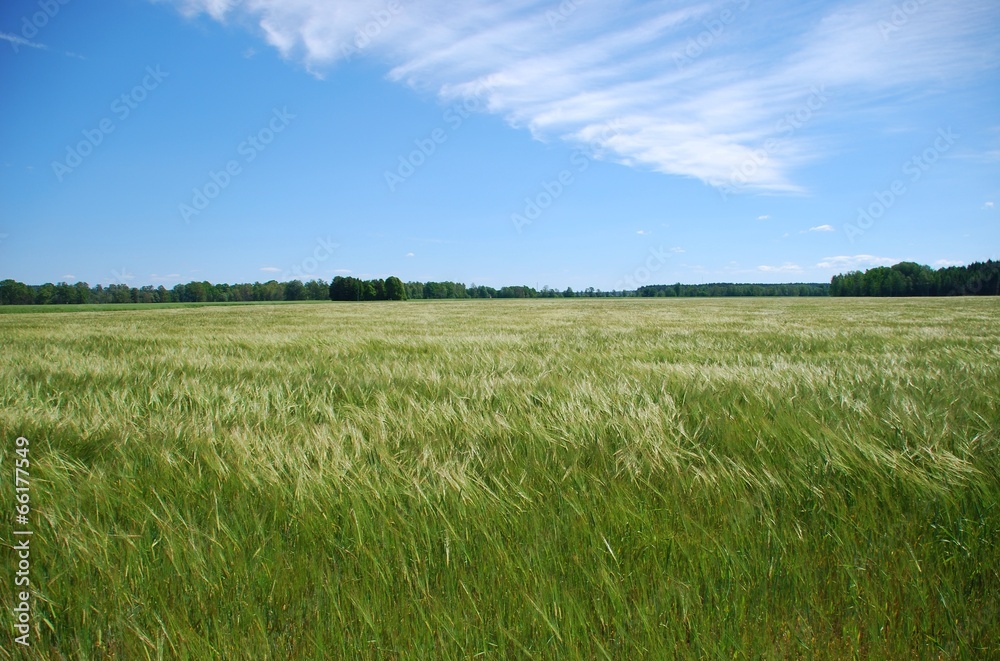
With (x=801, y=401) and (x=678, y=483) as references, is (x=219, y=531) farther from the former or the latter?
(x=801, y=401)

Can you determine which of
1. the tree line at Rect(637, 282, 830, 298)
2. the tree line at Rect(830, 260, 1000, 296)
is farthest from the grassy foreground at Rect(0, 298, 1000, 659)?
the tree line at Rect(637, 282, 830, 298)

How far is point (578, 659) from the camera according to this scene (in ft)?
3.34

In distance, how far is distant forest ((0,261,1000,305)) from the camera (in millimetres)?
84250

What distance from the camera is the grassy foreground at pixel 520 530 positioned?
1.11 m

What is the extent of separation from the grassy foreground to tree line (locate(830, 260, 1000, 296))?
114 m

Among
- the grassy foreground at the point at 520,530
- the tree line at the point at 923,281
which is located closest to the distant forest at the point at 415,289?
the tree line at the point at 923,281

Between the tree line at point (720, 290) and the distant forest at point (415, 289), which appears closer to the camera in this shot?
the distant forest at point (415, 289)

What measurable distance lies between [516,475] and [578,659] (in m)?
0.82

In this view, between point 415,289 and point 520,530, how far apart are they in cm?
13000

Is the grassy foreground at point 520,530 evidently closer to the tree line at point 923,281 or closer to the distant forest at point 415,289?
the distant forest at point 415,289

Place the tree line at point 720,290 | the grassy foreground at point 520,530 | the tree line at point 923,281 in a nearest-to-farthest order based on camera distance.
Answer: the grassy foreground at point 520,530 < the tree line at point 923,281 < the tree line at point 720,290

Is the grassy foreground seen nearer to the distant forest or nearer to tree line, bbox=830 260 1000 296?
the distant forest

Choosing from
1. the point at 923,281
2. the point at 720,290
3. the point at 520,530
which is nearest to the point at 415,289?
the point at 720,290

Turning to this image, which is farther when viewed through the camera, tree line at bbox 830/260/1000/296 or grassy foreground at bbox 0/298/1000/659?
tree line at bbox 830/260/1000/296
